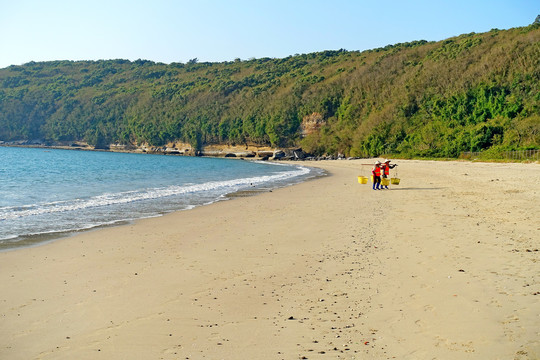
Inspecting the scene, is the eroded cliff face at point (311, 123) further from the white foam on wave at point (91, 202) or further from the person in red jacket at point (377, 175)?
the white foam on wave at point (91, 202)

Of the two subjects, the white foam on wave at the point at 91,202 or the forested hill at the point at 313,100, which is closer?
the white foam on wave at the point at 91,202

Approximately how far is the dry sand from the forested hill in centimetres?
4114

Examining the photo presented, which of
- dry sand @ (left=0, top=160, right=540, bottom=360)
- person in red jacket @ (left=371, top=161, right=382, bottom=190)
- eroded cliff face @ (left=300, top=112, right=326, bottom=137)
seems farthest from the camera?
eroded cliff face @ (left=300, top=112, right=326, bottom=137)

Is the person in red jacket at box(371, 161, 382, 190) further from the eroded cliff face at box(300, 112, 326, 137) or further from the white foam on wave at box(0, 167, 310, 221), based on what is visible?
the eroded cliff face at box(300, 112, 326, 137)

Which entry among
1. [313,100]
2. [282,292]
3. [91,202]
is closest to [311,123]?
[313,100]

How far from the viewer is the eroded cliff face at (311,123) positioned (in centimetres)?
9338

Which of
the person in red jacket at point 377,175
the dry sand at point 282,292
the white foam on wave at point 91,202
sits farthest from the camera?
the person in red jacket at point 377,175

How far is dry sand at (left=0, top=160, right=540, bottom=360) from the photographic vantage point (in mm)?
4566

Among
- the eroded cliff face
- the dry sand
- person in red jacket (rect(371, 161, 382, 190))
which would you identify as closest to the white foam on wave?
the dry sand

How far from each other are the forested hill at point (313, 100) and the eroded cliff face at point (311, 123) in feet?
0.94

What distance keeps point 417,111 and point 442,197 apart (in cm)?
5680

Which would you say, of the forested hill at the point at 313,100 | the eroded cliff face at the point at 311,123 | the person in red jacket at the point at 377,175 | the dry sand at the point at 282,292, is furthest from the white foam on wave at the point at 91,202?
the eroded cliff face at the point at 311,123

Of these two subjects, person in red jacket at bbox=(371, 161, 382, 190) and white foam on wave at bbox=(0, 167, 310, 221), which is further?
person in red jacket at bbox=(371, 161, 382, 190)

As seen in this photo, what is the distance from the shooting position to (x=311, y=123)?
311ft
